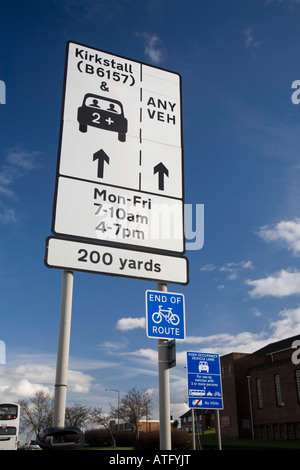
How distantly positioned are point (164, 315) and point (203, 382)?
11.0m

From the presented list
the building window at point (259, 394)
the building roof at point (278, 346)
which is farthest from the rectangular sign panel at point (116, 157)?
the building roof at point (278, 346)

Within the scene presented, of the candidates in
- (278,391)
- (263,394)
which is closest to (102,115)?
(278,391)

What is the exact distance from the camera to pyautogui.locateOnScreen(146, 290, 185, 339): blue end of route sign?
5.09 meters

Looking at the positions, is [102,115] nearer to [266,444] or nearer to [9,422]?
[9,422]

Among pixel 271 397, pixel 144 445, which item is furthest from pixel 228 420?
pixel 144 445

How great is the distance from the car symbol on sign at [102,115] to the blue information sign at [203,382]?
1156cm

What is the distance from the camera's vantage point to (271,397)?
67.6 m

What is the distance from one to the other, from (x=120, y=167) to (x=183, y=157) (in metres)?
0.97

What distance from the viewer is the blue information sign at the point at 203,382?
1492 cm

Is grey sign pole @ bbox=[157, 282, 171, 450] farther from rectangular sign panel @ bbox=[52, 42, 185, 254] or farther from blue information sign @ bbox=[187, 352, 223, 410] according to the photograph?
blue information sign @ bbox=[187, 352, 223, 410]

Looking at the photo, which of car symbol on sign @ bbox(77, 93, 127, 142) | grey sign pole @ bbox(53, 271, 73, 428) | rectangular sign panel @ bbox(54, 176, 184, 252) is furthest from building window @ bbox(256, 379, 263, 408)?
grey sign pole @ bbox(53, 271, 73, 428)

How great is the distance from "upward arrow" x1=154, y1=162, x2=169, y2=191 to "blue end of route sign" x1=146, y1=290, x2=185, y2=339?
4.26 feet
